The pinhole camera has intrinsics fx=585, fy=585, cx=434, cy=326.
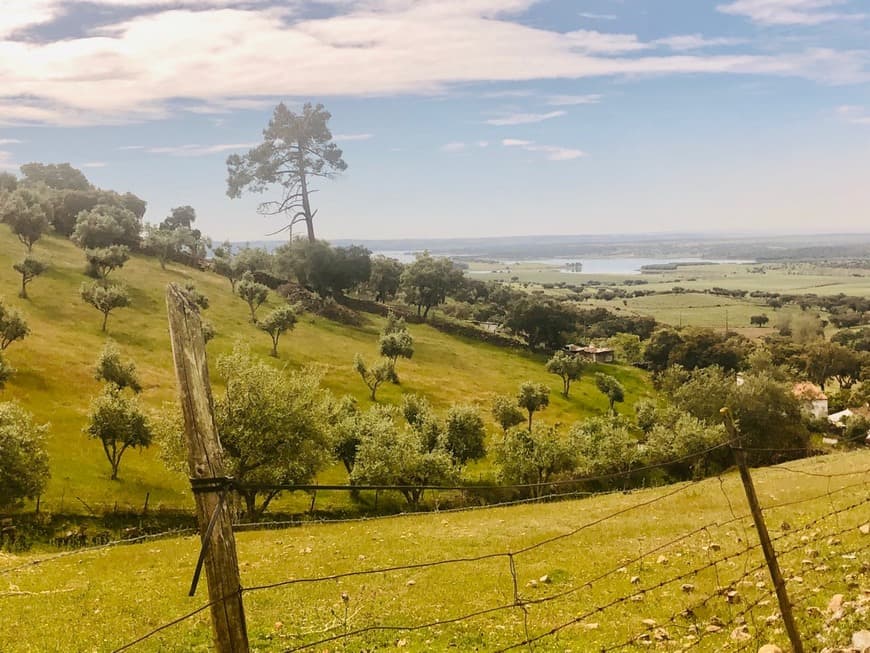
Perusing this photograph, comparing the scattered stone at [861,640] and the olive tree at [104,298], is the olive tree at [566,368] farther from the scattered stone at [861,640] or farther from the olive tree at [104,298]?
the scattered stone at [861,640]

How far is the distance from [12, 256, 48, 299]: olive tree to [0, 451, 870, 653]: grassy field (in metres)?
75.8

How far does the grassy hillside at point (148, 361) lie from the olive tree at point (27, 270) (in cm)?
149

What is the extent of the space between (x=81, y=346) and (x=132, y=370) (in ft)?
57.6

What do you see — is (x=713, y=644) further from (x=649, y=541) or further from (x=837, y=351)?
(x=837, y=351)

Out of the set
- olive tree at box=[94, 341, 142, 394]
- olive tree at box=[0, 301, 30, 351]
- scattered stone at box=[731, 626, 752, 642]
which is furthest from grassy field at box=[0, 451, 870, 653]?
olive tree at box=[0, 301, 30, 351]

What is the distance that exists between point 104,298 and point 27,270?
14384 mm

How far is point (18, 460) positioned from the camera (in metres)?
37.3

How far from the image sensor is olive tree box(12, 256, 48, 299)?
297 feet

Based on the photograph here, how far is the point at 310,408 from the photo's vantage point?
4312 centimetres

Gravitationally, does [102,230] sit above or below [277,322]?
above

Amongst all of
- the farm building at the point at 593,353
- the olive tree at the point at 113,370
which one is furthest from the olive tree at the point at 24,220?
the farm building at the point at 593,353

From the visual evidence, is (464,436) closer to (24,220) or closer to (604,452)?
(604,452)

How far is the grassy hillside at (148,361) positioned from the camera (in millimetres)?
49625

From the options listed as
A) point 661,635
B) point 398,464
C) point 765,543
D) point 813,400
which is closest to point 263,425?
point 398,464
